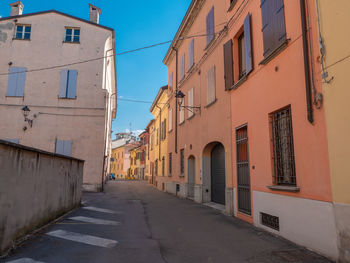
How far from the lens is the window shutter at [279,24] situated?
239 inches

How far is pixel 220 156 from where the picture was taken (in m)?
11.0

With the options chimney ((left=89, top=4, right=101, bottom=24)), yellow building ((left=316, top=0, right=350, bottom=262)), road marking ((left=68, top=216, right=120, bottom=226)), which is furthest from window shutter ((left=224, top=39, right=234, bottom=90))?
chimney ((left=89, top=4, right=101, bottom=24))

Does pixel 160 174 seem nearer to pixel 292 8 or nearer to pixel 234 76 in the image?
pixel 234 76

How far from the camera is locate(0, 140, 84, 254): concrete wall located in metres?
4.57

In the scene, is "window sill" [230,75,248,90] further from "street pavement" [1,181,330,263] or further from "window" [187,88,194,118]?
"window" [187,88,194,118]

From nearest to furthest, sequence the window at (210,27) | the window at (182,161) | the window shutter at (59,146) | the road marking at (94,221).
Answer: the road marking at (94,221) → the window at (210,27) → the window at (182,161) → the window shutter at (59,146)

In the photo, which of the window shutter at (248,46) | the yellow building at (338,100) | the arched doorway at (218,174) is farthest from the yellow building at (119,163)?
the yellow building at (338,100)

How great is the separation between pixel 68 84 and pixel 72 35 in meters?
3.81

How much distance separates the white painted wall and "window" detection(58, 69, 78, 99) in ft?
50.1

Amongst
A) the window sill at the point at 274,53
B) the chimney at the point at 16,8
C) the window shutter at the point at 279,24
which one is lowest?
the window sill at the point at 274,53

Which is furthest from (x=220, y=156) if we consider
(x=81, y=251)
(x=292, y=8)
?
(x=81, y=251)

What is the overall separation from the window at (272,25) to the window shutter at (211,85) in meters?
4.19

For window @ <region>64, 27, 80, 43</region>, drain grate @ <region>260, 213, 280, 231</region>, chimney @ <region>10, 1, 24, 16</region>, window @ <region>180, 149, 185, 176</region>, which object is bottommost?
drain grate @ <region>260, 213, 280, 231</region>

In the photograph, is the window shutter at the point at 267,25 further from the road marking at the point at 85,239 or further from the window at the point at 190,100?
the window at the point at 190,100
